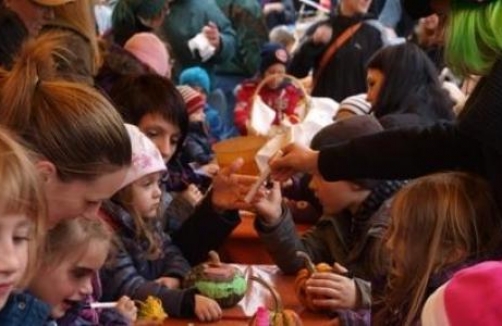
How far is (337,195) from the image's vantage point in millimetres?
2758

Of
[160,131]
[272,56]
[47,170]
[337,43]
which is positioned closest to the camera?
[47,170]

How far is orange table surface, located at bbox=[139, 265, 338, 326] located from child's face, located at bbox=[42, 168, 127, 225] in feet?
1.61

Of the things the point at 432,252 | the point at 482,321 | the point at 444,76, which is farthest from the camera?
the point at 444,76

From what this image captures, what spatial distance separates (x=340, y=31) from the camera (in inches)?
219

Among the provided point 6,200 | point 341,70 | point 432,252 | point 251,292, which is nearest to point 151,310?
point 251,292

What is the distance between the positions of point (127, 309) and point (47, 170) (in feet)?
1.33

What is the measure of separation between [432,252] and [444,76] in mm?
3597

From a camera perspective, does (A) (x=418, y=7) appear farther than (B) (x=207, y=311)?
No

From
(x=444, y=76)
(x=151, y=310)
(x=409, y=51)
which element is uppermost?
(x=151, y=310)

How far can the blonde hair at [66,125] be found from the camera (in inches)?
A: 74.7

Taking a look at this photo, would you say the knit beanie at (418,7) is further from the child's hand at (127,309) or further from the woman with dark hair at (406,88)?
the woman with dark hair at (406,88)

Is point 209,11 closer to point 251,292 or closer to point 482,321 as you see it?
point 251,292

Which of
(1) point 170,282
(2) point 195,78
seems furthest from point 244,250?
(2) point 195,78

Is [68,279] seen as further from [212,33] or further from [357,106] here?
[212,33]
